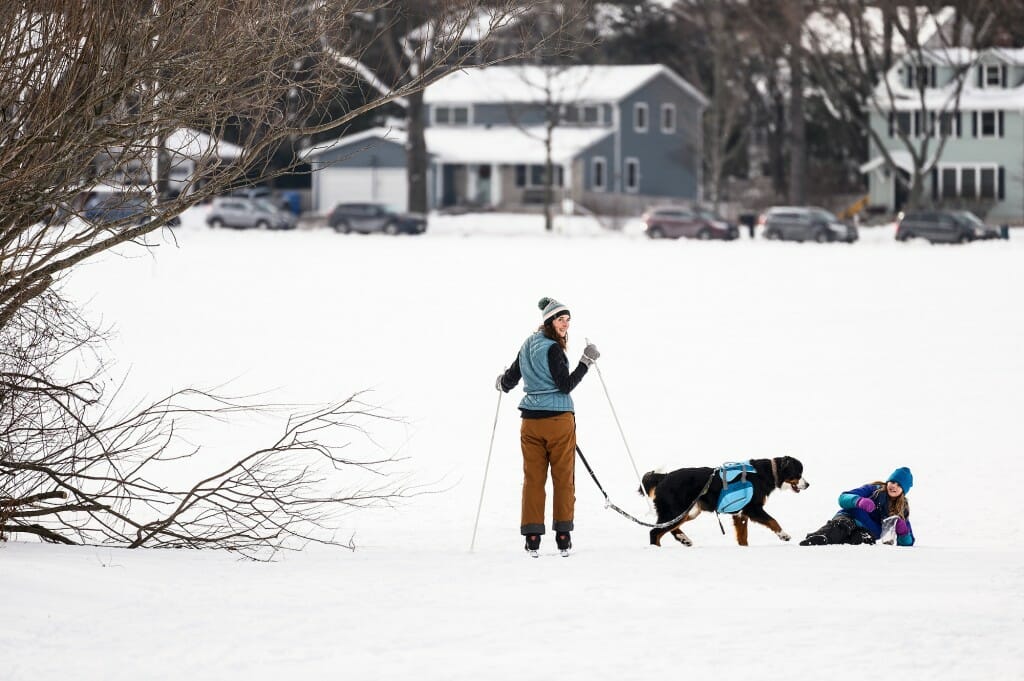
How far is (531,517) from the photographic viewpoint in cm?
1038

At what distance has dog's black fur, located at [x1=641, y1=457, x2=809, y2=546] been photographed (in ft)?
36.3

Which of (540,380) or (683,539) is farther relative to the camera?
(683,539)

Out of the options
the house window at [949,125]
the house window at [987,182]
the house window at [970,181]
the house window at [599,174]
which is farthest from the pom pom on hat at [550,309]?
the house window at [599,174]

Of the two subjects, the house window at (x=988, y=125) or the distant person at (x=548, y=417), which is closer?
the distant person at (x=548, y=417)

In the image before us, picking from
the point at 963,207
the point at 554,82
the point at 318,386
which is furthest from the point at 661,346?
the point at 554,82

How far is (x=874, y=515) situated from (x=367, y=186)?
5985cm

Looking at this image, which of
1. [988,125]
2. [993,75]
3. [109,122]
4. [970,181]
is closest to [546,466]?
[109,122]

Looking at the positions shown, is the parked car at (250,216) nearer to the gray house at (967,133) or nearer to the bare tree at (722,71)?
the bare tree at (722,71)

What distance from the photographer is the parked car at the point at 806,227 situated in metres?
50.4

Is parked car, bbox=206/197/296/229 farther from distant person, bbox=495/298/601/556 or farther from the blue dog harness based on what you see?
distant person, bbox=495/298/601/556

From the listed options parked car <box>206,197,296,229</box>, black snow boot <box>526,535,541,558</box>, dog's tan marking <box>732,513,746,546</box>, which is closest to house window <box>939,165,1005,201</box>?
parked car <box>206,197,296,229</box>

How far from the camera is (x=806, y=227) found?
51.0m

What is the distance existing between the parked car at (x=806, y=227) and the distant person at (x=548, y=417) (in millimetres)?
41015

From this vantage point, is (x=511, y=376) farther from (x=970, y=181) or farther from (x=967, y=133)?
Answer: (x=967, y=133)
